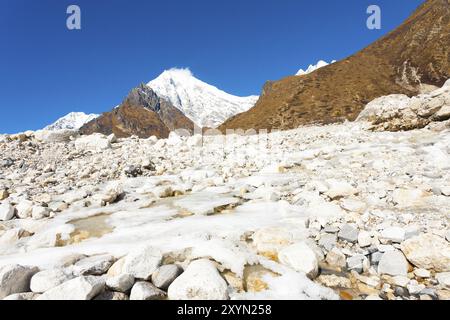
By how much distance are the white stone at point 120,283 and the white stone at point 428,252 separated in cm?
377

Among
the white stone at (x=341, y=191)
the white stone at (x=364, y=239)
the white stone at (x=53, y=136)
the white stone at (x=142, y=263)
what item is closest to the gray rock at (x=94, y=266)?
the white stone at (x=142, y=263)

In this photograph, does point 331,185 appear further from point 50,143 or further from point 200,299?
point 50,143

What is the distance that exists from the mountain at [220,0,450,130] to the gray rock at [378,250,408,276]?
105ft

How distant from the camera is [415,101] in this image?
15.9 m

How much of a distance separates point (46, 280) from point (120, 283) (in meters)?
0.93

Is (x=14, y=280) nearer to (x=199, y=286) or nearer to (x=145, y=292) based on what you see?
(x=145, y=292)

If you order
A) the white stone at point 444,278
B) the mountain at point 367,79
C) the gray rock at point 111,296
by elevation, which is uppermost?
the mountain at point 367,79

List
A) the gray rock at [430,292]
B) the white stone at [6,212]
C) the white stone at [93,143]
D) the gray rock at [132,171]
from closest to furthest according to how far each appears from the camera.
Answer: the gray rock at [430,292] < the white stone at [6,212] < the gray rock at [132,171] < the white stone at [93,143]

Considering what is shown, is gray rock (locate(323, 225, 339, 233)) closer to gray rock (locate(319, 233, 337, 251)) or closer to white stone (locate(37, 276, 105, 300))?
gray rock (locate(319, 233, 337, 251))

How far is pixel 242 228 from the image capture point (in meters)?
5.88

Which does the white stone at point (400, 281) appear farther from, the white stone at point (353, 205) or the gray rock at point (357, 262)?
the white stone at point (353, 205)

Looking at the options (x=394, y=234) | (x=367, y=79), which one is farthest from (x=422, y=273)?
(x=367, y=79)

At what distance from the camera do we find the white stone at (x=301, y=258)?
13.9ft
